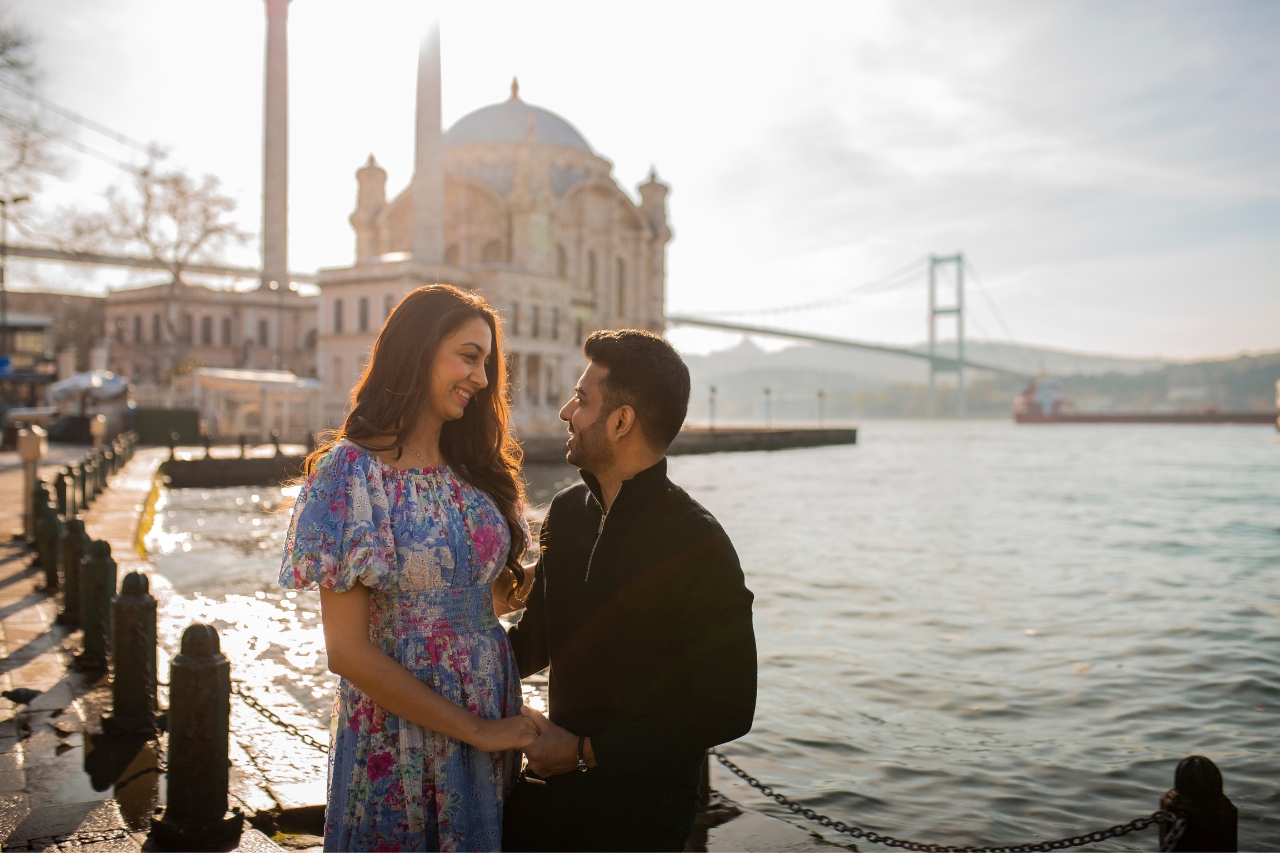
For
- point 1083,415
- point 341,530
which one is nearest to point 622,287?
point 341,530

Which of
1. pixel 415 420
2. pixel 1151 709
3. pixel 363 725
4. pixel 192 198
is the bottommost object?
pixel 1151 709

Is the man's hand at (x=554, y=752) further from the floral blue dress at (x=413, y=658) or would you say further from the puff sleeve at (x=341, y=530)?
the puff sleeve at (x=341, y=530)

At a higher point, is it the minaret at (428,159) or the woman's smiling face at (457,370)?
the minaret at (428,159)

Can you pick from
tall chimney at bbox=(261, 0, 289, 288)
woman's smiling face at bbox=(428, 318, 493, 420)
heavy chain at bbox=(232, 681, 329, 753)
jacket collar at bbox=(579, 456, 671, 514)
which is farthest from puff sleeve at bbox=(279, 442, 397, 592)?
tall chimney at bbox=(261, 0, 289, 288)

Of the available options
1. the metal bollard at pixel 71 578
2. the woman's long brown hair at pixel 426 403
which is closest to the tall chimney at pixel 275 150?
the metal bollard at pixel 71 578

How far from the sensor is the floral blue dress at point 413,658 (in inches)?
73.3

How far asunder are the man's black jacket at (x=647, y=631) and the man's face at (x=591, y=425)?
0.06 m

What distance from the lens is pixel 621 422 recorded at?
205 cm

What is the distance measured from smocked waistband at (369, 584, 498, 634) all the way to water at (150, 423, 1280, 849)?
10.4 ft

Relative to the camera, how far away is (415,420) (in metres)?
1.97

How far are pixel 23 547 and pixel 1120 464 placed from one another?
3740 cm

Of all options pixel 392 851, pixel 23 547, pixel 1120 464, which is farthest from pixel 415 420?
pixel 1120 464

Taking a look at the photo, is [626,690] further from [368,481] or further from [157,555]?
[157,555]

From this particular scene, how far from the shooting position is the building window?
172ft
